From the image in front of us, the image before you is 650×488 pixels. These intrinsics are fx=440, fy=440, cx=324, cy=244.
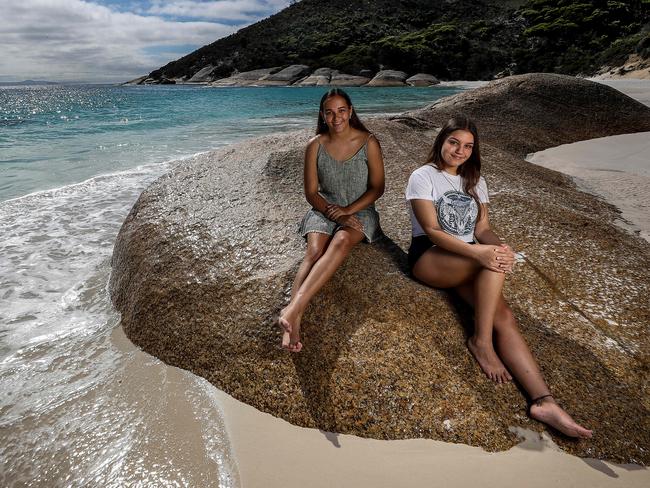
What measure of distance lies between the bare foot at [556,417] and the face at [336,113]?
2.13 m

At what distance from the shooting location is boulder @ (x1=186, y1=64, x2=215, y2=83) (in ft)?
275

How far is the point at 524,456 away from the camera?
2.16m

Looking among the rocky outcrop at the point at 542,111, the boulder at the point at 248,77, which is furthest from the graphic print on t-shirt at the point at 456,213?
the boulder at the point at 248,77

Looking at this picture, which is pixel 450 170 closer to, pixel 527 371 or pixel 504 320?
pixel 504 320

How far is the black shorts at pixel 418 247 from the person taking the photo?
9.58 feet

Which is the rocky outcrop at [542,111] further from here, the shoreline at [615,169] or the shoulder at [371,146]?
the shoulder at [371,146]

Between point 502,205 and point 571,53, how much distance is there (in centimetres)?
5296

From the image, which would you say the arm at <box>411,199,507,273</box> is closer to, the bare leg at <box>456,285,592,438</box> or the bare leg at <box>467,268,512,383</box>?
the bare leg at <box>467,268,512,383</box>

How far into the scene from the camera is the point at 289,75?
221ft

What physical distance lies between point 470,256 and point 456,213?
1.44 feet

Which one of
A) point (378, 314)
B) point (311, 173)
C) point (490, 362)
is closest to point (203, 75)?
point (311, 173)

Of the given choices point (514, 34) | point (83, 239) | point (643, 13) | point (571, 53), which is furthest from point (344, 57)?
point (83, 239)

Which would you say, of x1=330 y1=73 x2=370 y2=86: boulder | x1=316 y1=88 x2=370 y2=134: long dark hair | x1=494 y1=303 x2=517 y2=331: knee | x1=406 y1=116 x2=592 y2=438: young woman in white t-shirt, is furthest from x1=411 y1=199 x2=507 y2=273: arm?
x1=330 y1=73 x2=370 y2=86: boulder

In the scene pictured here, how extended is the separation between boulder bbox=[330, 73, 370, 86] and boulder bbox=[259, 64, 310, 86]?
6.33 meters
